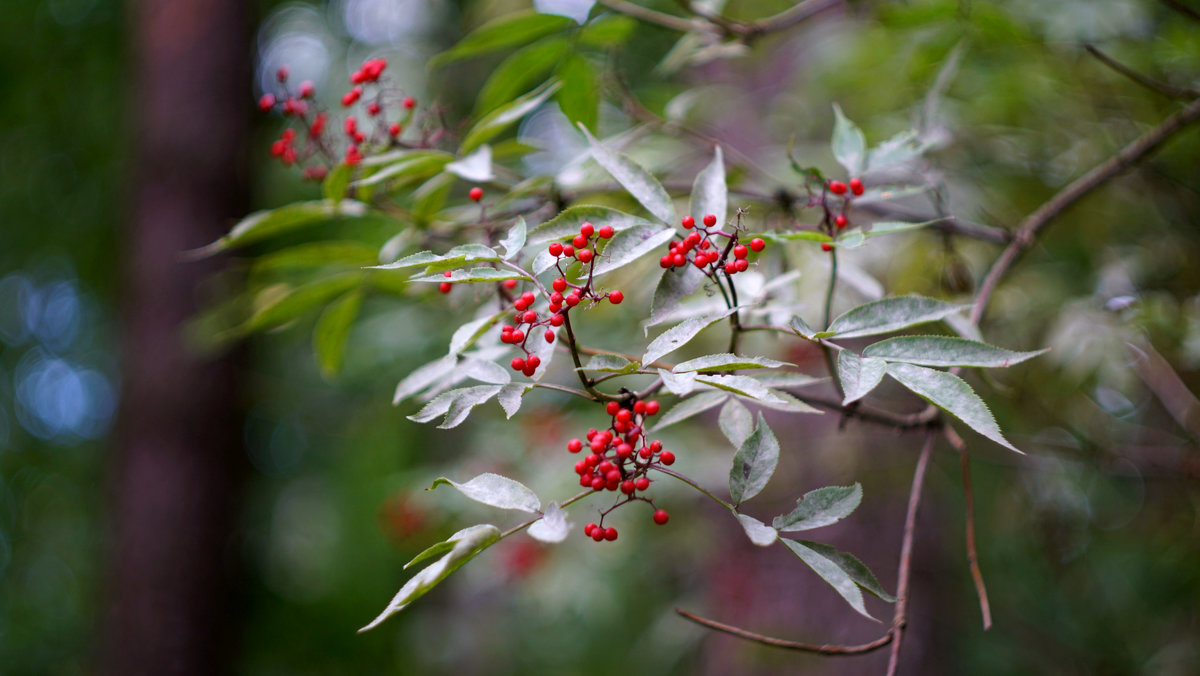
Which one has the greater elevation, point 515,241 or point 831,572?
point 515,241

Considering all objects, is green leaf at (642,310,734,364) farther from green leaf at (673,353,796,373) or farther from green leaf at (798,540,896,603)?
green leaf at (798,540,896,603)

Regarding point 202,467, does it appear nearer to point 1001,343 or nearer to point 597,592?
point 597,592

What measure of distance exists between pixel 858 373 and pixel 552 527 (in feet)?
0.88

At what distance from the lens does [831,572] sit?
586 millimetres

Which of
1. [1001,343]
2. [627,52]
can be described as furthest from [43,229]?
[1001,343]

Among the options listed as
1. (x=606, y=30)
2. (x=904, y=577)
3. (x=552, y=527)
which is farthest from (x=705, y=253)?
(x=606, y=30)

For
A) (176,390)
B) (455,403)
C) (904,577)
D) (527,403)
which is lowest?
(176,390)

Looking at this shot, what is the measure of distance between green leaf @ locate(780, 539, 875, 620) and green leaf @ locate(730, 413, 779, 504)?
5 cm

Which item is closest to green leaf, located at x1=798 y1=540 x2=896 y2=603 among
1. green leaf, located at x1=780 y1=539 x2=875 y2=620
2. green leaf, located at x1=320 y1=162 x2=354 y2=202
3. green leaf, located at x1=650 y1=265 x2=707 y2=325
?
green leaf, located at x1=780 y1=539 x2=875 y2=620

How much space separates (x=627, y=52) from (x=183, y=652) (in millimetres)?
3270

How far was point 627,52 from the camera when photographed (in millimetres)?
3727

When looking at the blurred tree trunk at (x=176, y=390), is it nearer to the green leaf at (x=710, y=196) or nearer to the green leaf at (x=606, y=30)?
the green leaf at (x=606, y=30)

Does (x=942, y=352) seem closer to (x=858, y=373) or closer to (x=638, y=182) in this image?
(x=858, y=373)

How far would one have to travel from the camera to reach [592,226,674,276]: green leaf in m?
0.63
